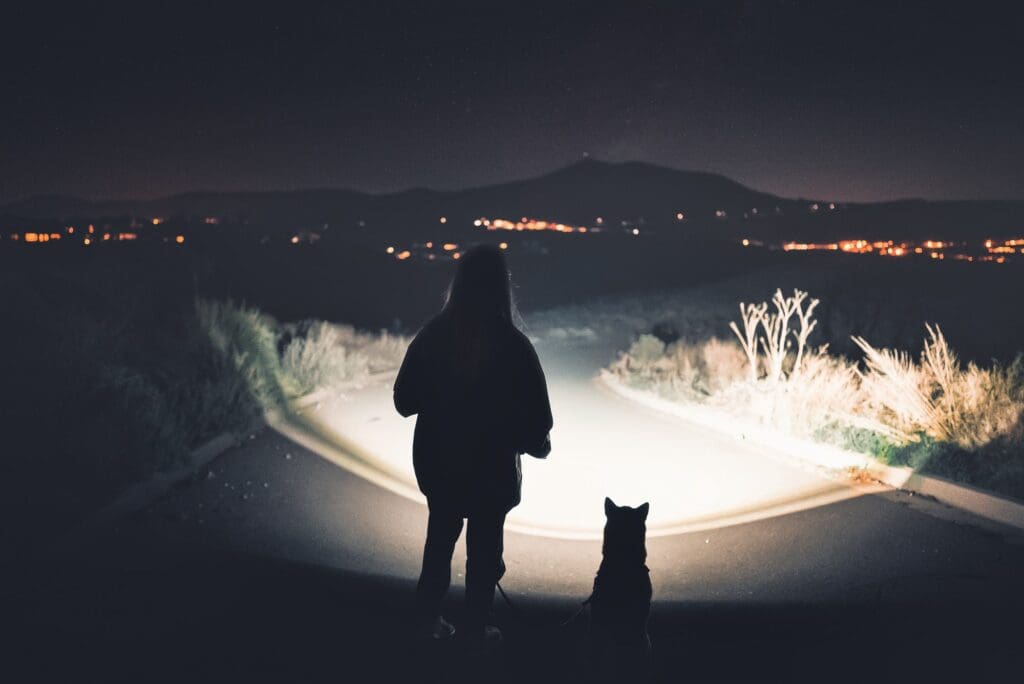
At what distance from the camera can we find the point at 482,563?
3.59 meters

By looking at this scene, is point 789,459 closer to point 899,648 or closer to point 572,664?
point 899,648

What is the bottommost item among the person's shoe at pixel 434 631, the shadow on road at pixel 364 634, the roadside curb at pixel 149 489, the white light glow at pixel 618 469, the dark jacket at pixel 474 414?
the white light glow at pixel 618 469

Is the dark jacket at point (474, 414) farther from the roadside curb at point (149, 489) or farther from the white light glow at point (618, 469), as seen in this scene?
the roadside curb at point (149, 489)

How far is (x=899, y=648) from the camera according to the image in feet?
12.5

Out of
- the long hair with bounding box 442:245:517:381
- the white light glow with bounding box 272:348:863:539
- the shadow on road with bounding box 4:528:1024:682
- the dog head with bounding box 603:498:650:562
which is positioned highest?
the long hair with bounding box 442:245:517:381

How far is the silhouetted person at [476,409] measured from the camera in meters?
3.37

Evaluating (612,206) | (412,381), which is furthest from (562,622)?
(612,206)

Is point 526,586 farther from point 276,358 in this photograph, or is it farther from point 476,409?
point 276,358

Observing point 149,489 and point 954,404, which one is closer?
point 149,489

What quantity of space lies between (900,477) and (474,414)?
4.97m

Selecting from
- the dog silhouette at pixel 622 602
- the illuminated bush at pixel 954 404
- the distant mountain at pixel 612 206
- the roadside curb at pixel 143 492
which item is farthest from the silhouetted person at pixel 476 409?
the distant mountain at pixel 612 206

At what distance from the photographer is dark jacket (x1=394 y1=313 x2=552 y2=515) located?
11.0 feet

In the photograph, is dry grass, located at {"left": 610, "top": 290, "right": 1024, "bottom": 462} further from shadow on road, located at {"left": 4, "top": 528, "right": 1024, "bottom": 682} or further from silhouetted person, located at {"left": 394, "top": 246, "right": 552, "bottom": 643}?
silhouetted person, located at {"left": 394, "top": 246, "right": 552, "bottom": 643}

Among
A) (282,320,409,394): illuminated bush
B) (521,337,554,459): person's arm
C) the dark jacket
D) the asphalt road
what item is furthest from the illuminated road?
(282,320,409,394): illuminated bush
